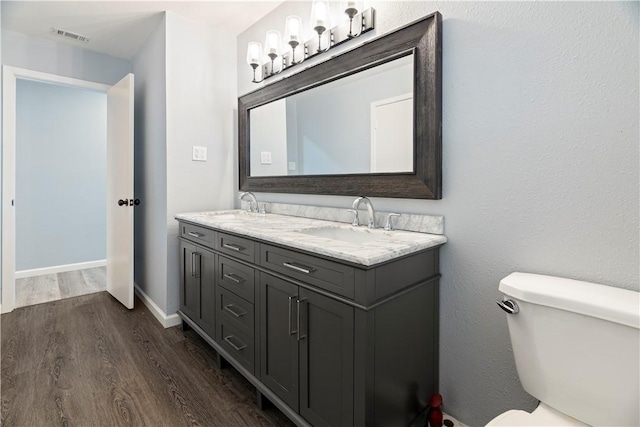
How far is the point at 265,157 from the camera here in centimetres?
251

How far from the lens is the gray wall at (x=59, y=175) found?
362cm

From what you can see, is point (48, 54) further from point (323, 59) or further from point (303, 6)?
point (323, 59)

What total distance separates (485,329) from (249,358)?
1.09m

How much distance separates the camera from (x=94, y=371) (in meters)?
1.89

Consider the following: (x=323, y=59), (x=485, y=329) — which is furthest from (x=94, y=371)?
(x=323, y=59)

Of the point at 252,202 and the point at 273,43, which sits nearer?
the point at 273,43

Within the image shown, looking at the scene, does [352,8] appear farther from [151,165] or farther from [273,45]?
[151,165]

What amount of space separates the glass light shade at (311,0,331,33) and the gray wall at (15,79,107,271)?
3.48 m

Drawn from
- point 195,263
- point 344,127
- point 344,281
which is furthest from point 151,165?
point 344,281

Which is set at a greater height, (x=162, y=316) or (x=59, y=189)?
(x=59, y=189)

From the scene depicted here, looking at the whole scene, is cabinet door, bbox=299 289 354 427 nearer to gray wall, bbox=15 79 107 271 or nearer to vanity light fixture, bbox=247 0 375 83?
vanity light fixture, bbox=247 0 375 83

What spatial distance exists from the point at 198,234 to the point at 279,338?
0.99 meters

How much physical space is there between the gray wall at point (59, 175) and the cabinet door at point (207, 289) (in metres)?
2.84

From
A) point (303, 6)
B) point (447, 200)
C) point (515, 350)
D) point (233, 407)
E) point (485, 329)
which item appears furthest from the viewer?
point (303, 6)
